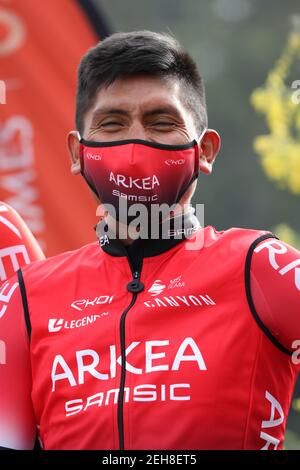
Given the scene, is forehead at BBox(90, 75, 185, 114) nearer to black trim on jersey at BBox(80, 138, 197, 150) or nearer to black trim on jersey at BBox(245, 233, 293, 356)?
black trim on jersey at BBox(80, 138, 197, 150)

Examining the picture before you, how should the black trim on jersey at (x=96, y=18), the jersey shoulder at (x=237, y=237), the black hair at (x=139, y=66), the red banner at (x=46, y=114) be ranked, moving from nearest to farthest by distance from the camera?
the jersey shoulder at (x=237, y=237) < the black hair at (x=139, y=66) < the black trim on jersey at (x=96, y=18) < the red banner at (x=46, y=114)

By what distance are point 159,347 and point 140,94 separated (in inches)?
32.9

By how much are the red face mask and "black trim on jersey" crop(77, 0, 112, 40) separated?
2958 millimetres

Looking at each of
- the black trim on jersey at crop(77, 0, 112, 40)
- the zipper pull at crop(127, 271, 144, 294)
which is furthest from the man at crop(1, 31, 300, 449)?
the black trim on jersey at crop(77, 0, 112, 40)

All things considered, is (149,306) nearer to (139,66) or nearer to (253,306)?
(253,306)

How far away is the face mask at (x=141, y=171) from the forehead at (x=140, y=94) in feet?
0.44

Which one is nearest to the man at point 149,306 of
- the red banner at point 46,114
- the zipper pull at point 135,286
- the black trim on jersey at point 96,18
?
the zipper pull at point 135,286

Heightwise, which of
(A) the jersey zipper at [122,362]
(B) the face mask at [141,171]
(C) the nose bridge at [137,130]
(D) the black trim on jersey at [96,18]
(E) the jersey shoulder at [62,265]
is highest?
(D) the black trim on jersey at [96,18]

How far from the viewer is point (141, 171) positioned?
3363 millimetres

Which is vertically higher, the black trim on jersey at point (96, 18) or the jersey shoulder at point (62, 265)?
the black trim on jersey at point (96, 18)

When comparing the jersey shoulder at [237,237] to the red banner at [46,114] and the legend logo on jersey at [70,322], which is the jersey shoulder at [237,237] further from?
the red banner at [46,114]

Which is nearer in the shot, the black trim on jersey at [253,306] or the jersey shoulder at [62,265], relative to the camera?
the black trim on jersey at [253,306]

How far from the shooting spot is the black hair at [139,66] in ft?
11.6

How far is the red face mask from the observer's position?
11.0 ft
